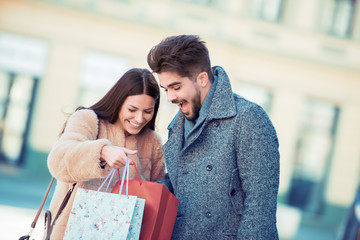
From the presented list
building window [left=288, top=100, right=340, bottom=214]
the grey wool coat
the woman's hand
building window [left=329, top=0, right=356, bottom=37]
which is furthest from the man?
building window [left=329, top=0, right=356, bottom=37]

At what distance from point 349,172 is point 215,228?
11636mm

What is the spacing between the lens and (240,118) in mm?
2352

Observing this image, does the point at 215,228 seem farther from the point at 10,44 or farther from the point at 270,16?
the point at 270,16

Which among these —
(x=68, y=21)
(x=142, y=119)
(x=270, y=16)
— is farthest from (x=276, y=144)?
(x=270, y=16)

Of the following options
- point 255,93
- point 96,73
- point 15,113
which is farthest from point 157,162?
point 255,93

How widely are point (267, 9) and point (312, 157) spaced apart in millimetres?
4233

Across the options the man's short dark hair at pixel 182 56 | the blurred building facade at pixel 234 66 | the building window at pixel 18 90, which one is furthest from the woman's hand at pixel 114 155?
the building window at pixel 18 90

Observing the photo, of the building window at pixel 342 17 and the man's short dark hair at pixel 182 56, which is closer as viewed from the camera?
the man's short dark hair at pixel 182 56

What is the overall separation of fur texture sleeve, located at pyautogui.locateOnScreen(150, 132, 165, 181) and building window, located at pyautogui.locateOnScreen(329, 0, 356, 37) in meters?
Result: 11.4

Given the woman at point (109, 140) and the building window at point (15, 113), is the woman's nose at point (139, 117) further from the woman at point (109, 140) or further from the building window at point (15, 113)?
the building window at point (15, 113)

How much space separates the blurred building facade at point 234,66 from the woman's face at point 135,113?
28.9 feet

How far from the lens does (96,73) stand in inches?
471

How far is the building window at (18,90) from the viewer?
458 inches

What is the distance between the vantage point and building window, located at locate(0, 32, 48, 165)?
1164 centimetres
